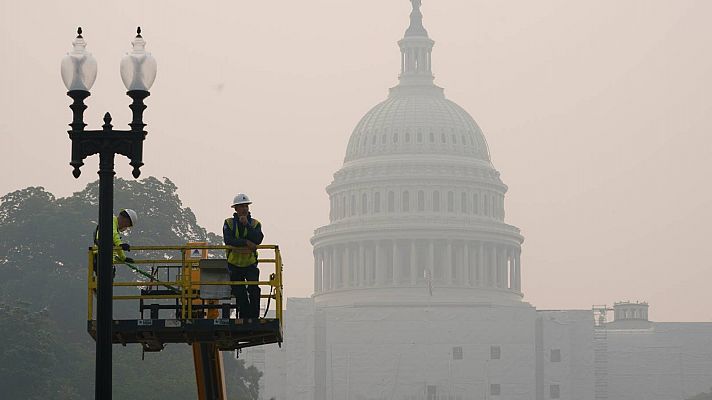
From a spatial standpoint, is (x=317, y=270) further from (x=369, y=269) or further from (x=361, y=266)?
(x=369, y=269)

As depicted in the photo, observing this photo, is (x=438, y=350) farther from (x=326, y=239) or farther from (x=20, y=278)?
(x=20, y=278)

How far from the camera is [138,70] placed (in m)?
23.2

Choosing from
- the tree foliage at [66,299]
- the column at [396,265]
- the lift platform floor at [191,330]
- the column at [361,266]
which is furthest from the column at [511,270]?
the lift platform floor at [191,330]

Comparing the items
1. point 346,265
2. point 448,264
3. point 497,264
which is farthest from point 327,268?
point 497,264

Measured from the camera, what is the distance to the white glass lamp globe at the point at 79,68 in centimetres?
2300

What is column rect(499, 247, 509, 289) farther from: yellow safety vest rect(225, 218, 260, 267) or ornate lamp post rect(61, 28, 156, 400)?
ornate lamp post rect(61, 28, 156, 400)

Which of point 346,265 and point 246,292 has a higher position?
point 346,265

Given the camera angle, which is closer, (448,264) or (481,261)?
(448,264)

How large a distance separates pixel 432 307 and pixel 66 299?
217ft

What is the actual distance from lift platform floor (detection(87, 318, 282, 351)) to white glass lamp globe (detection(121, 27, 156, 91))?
3.41 m

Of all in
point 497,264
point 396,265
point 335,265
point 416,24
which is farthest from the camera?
point 416,24

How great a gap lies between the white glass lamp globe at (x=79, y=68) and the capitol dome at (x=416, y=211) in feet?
468

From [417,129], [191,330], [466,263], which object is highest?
[417,129]

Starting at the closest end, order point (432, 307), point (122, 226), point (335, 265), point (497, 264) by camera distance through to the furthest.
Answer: point (122, 226) → point (432, 307) → point (497, 264) → point (335, 265)
